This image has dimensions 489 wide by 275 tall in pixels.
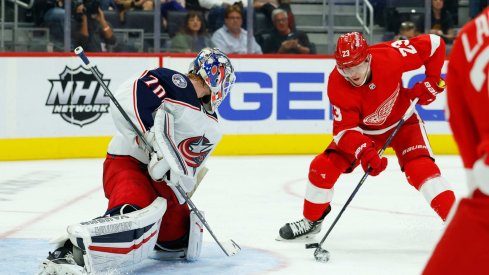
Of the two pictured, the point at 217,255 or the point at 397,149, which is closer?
the point at 217,255

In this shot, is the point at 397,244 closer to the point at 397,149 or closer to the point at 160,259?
the point at 397,149

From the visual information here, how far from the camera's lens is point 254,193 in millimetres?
5633

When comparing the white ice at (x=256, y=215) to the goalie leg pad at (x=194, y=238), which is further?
the white ice at (x=256, y=215)

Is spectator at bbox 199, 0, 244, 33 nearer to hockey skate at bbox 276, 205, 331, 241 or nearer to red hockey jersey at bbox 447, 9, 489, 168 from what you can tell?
hockey skate at bbox 276, 205, 331, 241

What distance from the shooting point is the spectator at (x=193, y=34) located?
→ 25.0 feet

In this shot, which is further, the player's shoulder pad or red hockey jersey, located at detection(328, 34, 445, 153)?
red hockey jersey, located at detection(328, 34, 445, 153)

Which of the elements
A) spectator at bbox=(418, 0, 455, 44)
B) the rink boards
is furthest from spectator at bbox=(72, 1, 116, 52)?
spectator at bbox=(418, 0, 455, 44)

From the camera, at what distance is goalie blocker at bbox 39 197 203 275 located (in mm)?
3127

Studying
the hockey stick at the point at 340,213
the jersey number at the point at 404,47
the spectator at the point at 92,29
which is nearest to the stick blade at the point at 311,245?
the hockey stick at the point at 340,213

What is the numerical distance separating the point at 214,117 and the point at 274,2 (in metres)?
4.49

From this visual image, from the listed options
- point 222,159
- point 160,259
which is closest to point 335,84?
point 160,259

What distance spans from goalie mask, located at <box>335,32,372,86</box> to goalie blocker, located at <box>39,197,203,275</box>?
3.32 feet

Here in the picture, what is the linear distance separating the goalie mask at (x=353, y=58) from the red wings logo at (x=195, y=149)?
0.69 meters

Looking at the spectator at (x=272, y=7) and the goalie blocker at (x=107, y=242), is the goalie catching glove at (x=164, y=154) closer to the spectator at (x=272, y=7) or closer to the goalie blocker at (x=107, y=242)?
the goalie blocker at (x=107, y=242)
